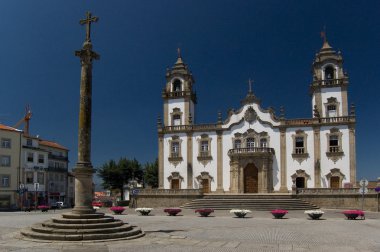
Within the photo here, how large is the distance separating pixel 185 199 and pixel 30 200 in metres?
24.8

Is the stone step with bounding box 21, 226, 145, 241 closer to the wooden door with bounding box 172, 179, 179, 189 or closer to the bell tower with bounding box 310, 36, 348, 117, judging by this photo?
the wooden door with bounding box 172, 179, 179, 189

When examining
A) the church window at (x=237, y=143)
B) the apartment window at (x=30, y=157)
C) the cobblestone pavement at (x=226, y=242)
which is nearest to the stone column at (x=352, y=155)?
the church window at (x=237, y=143)

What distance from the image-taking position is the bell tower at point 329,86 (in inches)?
1745

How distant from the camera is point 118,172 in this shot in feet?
194

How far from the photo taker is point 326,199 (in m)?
38.3

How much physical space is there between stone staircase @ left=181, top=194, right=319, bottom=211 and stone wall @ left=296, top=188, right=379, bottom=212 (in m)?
1.15

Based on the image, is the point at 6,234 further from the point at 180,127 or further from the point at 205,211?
the point at 180,127

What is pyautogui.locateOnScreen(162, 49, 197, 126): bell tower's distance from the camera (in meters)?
49.6

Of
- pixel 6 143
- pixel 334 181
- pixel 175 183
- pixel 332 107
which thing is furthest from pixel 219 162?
pixel 6 143

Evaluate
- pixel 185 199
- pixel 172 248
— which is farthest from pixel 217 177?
pixel 172 248

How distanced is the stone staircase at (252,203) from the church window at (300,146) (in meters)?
6.37

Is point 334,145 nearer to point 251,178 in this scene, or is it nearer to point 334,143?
point 334,143

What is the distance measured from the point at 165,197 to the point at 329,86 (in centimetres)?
2200

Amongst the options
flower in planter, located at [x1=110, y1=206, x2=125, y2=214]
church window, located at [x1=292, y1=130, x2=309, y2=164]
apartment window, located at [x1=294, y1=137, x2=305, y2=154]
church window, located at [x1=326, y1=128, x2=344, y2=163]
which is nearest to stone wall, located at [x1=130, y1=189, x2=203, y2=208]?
flower in planter, located at [x1=110, y1=206, x2=125, y2=214]
